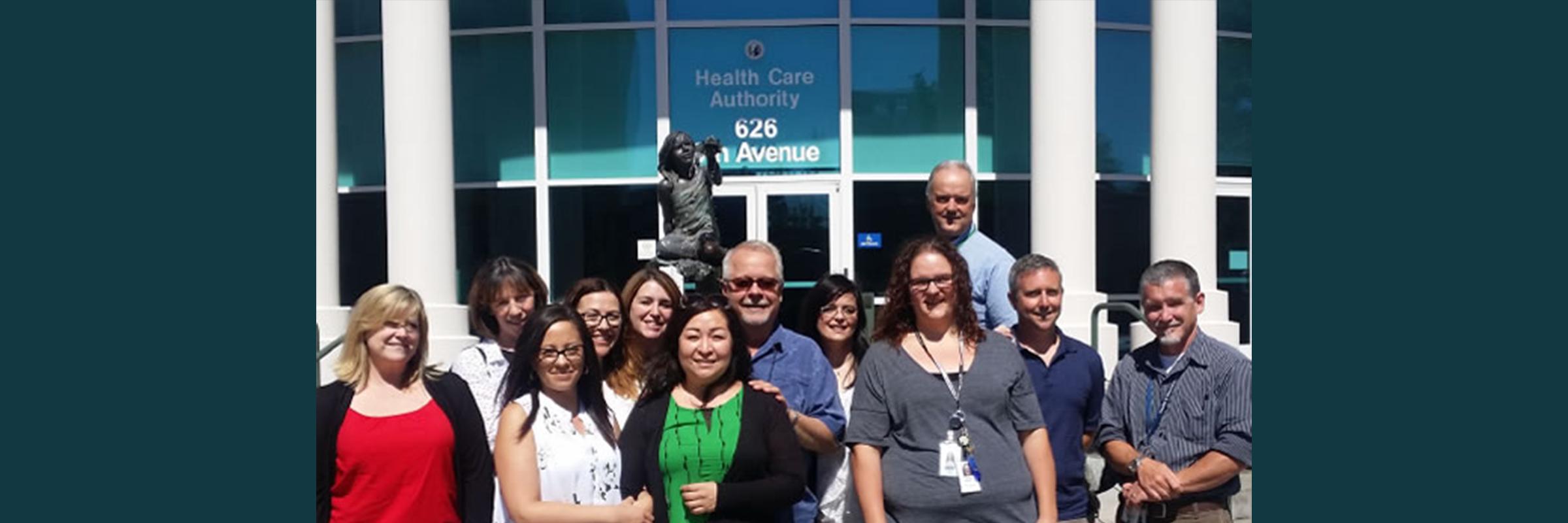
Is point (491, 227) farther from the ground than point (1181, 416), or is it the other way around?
point (491, 227)

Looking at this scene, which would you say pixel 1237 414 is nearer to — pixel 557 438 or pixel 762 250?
pixel 762 250

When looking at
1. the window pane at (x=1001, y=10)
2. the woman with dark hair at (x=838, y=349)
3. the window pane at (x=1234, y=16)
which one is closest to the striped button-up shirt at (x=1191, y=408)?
the woman with dark hair at (x=838, y=349)

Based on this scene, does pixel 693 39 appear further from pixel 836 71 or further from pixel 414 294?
pixel 414 294

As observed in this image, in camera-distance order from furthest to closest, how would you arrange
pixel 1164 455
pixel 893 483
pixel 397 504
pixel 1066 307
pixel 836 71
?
pixel 836 71 → pixel 1066 307 → pixel 1164 455 → pixel 893 483 → pixel 397 504

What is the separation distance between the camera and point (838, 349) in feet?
16.2

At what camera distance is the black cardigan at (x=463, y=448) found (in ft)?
13.5

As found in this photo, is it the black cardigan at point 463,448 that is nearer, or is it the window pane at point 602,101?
the black cardigan at point 463,448

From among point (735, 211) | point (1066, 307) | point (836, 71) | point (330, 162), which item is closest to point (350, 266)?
point (330, 162)

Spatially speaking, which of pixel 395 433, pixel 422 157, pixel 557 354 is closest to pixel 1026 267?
pixel 557 354

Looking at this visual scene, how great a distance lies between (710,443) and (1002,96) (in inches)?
433

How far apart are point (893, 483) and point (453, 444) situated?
140cm

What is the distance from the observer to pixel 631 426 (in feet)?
14.1

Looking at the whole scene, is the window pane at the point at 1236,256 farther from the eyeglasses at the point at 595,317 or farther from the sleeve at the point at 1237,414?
the eyeglasses at the point at 595,317

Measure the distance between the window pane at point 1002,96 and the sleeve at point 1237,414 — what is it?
10.2m
